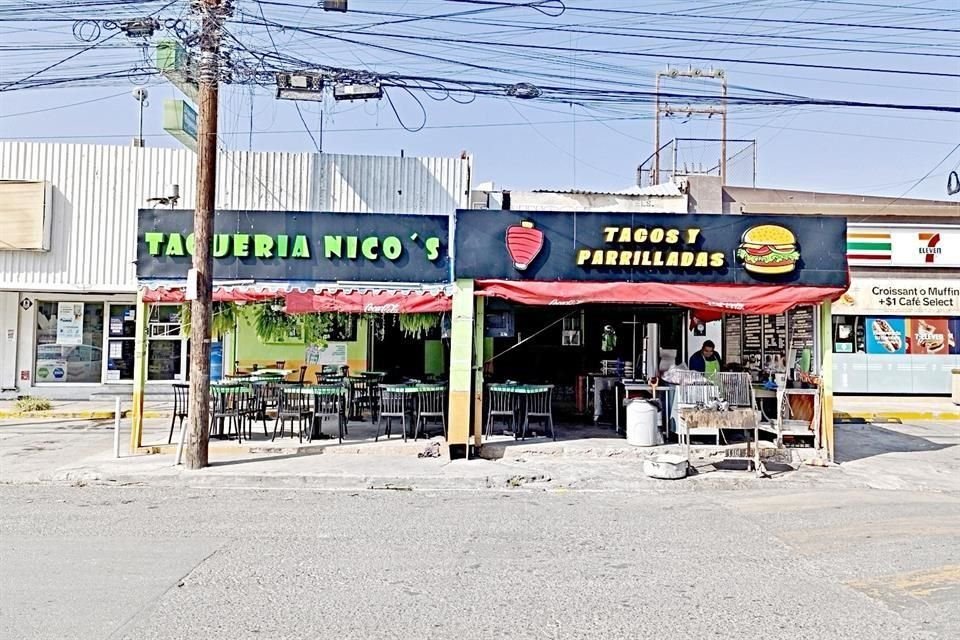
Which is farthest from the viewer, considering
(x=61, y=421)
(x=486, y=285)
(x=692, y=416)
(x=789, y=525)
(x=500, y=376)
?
(x=500, y=376)

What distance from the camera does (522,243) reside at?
12.3 m

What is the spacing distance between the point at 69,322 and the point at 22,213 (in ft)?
10.8

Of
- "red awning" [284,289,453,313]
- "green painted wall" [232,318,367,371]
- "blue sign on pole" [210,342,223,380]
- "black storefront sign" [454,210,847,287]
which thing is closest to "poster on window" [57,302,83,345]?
"blue sign on pole" [210,342,223,380]

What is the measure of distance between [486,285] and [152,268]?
5631mm

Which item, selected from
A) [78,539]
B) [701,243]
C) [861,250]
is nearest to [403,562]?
[78,539]

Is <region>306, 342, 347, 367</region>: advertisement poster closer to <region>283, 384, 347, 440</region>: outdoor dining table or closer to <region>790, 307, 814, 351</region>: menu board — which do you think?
<region>283, 384, 347, 440</region>: outdoor dining table

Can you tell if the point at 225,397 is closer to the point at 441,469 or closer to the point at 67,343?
the point at 441,469

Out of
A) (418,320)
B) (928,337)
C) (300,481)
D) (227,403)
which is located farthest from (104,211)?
(928,337)

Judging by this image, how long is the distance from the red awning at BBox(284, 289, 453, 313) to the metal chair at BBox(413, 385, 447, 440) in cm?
166

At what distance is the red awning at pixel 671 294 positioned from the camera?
11.9 m

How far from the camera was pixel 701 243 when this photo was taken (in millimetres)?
12305

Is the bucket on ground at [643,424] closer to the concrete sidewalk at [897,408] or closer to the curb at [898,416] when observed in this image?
the curb at [898,416]

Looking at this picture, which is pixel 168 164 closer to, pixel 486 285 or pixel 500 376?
pixel 500 376

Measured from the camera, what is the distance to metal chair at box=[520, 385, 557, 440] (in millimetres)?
13250
